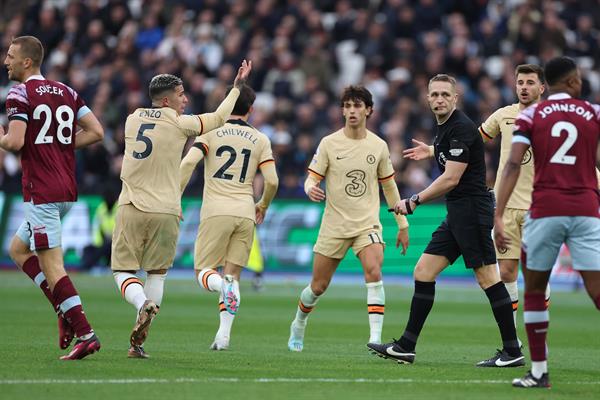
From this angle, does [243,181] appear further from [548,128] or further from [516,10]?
[516,10]

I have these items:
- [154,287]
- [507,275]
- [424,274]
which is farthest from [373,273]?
[154,287]

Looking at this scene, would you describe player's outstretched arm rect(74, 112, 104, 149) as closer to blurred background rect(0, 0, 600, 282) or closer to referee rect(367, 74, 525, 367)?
referee rect(367, 74, 525, 367)

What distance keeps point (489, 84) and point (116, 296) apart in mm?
10256

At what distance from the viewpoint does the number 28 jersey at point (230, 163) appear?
12.7 m

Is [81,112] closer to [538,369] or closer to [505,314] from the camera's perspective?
[505,314]

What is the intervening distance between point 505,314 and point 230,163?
11.4 ft

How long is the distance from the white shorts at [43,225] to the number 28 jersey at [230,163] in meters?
2.57

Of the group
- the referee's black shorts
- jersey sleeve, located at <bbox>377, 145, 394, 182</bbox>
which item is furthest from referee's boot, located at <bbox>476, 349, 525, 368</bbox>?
jersey sleeve, located at <bbox>377, 145, 394, 182</bbox>

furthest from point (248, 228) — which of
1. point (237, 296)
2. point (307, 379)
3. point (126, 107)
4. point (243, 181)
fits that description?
point (126, 107)

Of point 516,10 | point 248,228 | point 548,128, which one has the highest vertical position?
point 516,10

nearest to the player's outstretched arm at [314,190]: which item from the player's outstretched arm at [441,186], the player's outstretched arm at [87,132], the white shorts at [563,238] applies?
the player's outstretched arm at [441,186]

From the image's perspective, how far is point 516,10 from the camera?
91.9 feet

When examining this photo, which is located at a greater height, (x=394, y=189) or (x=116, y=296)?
(x=394, y=189)

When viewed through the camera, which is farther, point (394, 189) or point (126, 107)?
point (126, 107)
